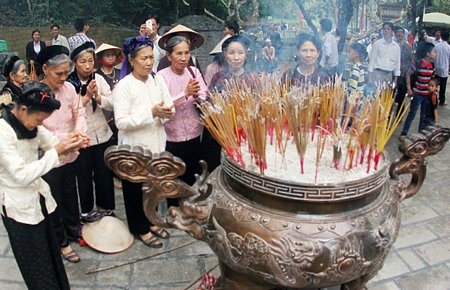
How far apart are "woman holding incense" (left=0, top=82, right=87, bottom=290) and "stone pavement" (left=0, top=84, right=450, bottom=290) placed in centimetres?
51

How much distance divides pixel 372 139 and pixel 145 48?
5.25 feet

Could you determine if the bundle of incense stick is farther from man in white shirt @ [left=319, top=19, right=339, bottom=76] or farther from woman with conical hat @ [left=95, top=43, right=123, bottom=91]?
man in white shirt @ [left=319, top=19, right=339, bottom=76]

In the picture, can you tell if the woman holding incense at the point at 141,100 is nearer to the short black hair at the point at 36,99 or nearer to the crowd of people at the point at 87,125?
the crowd of people at the point at 87,125

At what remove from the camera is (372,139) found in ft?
6.84

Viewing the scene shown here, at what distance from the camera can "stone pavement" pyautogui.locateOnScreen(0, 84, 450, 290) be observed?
9.55ft

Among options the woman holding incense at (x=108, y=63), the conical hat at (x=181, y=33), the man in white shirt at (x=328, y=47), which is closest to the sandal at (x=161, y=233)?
the woman holding incense at (x=108, y=63)

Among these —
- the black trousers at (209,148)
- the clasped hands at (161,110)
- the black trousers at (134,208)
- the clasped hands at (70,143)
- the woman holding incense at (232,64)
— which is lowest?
the black trousers at (134,208)

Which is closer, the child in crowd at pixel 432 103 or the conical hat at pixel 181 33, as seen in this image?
the conical hat at pixel 181 33

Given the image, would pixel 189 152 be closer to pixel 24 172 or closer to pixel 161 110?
pixel 161 110

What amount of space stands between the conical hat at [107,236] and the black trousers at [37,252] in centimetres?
72

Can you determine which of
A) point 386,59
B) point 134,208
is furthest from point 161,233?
point 386,59

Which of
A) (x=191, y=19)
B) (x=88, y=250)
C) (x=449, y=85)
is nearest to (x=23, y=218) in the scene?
(x=88, y=250)

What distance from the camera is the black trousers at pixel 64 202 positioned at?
118 inches

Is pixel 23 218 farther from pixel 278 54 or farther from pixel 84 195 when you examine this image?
pixel 278 54
